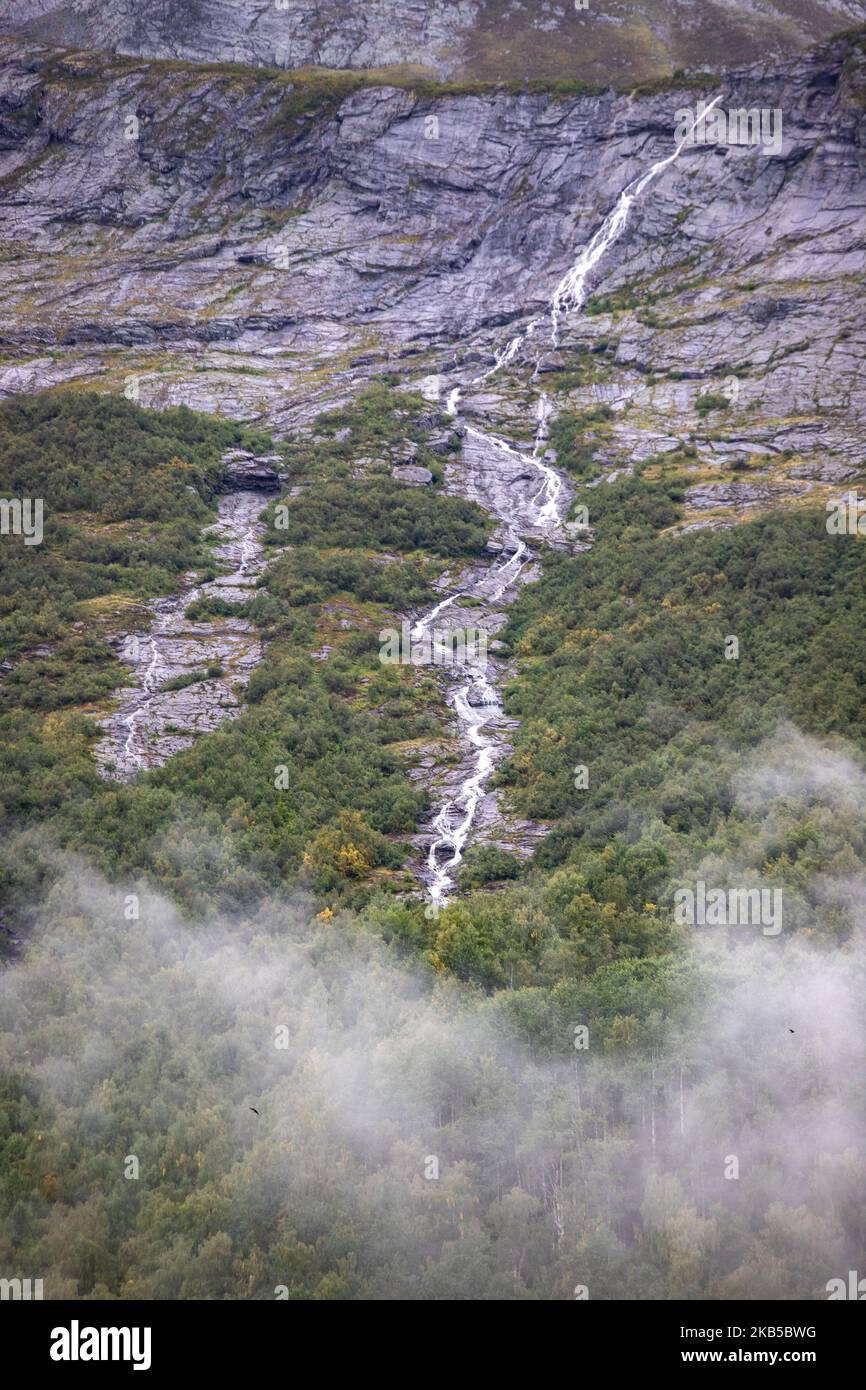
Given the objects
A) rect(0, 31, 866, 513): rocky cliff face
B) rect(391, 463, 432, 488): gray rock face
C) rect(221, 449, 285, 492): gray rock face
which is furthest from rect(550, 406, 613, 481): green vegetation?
rect(221, 449, 285, 492): gray rock face

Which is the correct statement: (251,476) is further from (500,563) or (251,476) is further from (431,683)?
(431,683)

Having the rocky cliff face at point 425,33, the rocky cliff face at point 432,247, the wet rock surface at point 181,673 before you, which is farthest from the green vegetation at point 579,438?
the rocky cliff face at point 425,33

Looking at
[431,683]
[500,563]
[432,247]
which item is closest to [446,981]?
[431,683]

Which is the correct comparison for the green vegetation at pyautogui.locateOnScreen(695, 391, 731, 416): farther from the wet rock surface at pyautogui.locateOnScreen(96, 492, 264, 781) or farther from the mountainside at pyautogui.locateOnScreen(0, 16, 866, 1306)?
the wet rock surface at pyautogui.locateOnScreen(96, 492, 264, 781)

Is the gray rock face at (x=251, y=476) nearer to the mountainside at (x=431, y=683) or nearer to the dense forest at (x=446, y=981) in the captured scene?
the mountainside at (x=431, y=683)
